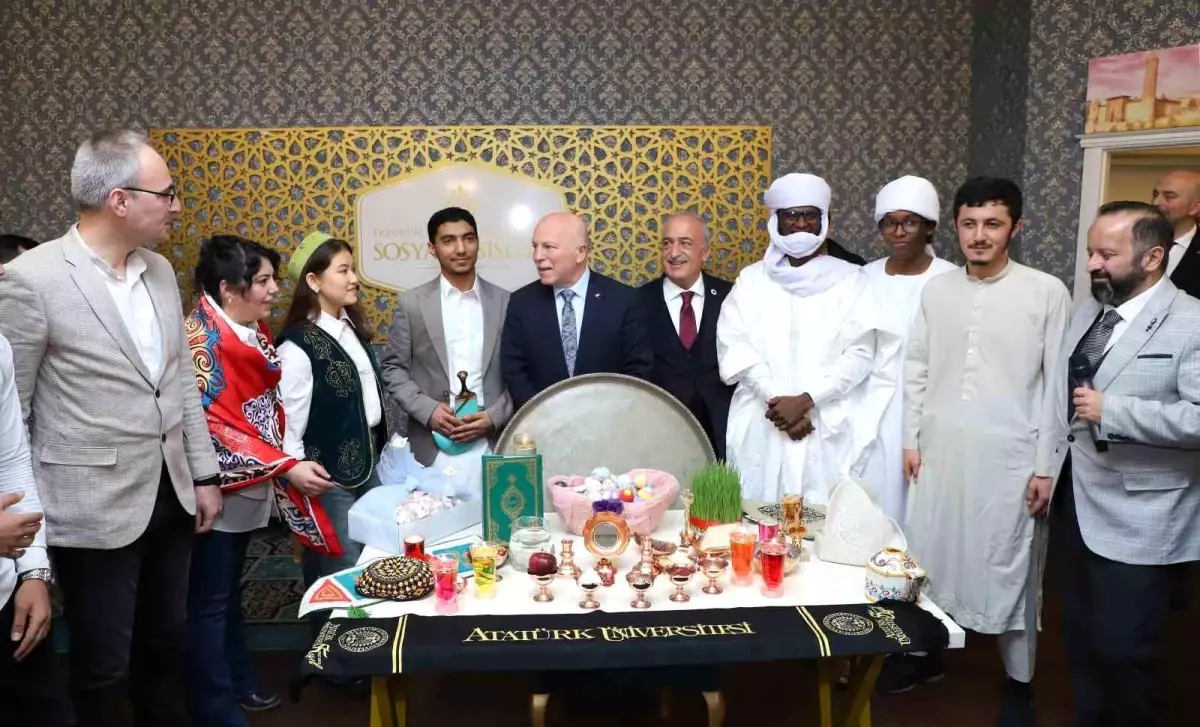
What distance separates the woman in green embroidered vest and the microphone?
7.60ft

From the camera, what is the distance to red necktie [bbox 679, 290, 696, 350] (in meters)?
3.84

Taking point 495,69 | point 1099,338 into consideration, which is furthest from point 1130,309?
point 495,69

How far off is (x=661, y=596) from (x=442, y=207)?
351 cm

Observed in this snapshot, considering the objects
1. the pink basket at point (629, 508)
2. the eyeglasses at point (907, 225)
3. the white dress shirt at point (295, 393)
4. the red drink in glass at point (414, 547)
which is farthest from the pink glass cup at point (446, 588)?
the eyeglasses at point (907, 225)

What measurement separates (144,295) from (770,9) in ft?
13.4

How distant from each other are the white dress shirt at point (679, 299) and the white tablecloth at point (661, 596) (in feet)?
5.68

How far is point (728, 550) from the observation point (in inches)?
90.8

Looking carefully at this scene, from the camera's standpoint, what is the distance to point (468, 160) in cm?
510

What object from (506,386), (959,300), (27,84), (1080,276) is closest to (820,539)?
(959,300)

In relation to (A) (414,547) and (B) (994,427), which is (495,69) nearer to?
(B) (994,427)

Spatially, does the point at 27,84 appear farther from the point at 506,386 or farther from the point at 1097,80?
the point at 1097,80

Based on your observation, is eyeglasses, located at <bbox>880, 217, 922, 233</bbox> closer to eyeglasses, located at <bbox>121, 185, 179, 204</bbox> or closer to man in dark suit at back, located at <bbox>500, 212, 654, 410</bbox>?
man in dark suit at back, located at <bbox>500, 212, 654, 410</bbox>

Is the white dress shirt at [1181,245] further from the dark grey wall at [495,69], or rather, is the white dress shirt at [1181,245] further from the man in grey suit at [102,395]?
the man in grey suit at [102,395]

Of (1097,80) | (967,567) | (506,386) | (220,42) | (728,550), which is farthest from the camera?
(220,42)
